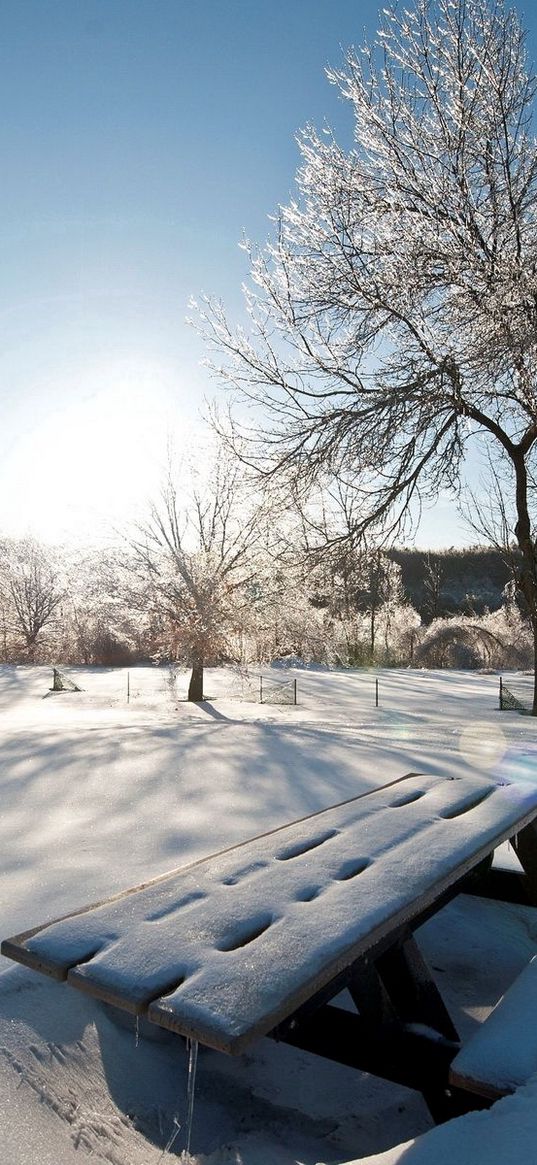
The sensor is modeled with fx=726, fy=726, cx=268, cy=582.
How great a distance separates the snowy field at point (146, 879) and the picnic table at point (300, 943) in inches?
10.3

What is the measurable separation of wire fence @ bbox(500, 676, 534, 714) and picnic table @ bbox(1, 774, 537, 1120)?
12.1 meters

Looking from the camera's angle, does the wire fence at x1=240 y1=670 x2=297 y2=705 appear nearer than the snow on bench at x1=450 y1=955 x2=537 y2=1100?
No

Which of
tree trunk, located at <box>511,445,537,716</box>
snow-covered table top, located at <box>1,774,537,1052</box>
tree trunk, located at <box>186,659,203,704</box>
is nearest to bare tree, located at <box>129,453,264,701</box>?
tree trunk, located at <box>186,659,203,704</box>

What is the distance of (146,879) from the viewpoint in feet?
9.82

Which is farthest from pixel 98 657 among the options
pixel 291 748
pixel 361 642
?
pixel 291 748

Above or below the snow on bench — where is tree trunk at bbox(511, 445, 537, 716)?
above

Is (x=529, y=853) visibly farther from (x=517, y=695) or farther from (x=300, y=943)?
(x=517, y=695)

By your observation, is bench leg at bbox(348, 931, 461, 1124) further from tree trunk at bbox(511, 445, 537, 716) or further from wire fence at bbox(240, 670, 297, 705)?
Result: wire fence at bbox(240, 670, 297, 705)

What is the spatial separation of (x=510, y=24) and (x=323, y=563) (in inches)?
217

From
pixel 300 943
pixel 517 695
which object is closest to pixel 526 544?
pixel 517 695

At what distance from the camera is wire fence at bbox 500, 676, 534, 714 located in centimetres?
1434

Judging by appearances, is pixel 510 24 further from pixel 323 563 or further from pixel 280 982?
pixel 280 982

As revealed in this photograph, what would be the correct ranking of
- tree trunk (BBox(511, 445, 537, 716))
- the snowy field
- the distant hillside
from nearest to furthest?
the snowy field, tree trunk (BBox(511, 445, 537, 716)), the distant hillside

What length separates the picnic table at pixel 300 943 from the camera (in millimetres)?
1452
